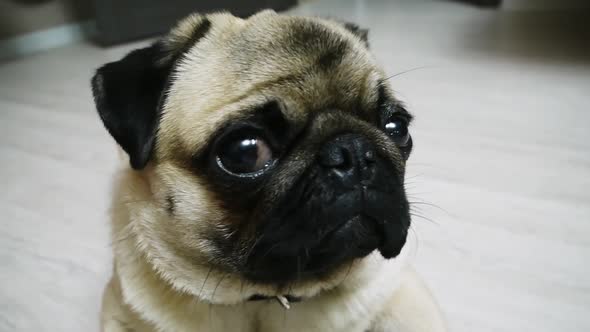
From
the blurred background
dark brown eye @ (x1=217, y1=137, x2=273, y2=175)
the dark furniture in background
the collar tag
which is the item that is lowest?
the dark furniture in background

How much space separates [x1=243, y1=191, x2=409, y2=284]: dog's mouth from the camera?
1.08 metres

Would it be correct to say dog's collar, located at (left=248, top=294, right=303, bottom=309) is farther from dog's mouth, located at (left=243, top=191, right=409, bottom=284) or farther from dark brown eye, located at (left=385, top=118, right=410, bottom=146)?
dark brown eye, located at (left=385, top=118, right=410, bottom=146)

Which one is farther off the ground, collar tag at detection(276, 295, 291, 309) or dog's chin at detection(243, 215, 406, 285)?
dog's chin at detection(243, 215, 406, 285)

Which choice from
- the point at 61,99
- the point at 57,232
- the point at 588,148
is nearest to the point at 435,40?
the point at 588,148

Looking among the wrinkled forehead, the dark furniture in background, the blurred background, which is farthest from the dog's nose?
the dark furniture in background

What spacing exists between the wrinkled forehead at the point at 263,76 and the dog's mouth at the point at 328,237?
243 mm

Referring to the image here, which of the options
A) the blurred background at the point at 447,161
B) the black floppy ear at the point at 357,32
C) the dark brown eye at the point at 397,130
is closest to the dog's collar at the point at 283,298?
the dark brown eye at the point at 397,130

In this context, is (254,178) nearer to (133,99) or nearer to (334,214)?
(334,214)

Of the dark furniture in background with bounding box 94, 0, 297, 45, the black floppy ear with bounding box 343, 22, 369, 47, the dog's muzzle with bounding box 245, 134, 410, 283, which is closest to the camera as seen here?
the dog's muzzle with bounding box 245, 134, 410, 283

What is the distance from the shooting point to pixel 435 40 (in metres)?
4.38

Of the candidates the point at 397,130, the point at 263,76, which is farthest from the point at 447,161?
the point at 263,76

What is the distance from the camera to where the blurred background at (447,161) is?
1.81 metres

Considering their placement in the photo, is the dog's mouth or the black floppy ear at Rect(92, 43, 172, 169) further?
the black floppy ear at Rect(92, 43, 172, 169)

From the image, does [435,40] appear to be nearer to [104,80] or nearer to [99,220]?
[99,220]
